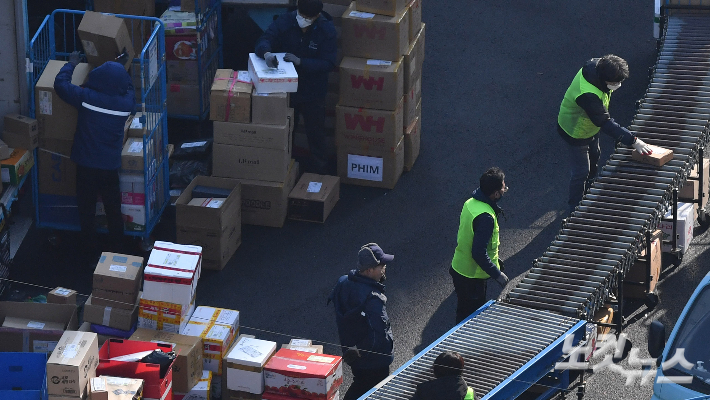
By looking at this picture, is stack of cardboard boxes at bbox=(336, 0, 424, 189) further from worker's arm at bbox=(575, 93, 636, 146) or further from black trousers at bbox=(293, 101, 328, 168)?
worker's arm at bbox=(575, 93, 636, 146)

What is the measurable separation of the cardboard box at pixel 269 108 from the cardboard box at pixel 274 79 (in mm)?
62

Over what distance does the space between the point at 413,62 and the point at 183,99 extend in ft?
9.13

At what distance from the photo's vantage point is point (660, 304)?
10.0 metres

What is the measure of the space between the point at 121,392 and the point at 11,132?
11.7 feet

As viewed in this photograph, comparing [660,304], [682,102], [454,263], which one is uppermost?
[682,102]

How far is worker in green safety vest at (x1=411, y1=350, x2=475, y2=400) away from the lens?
6.98m

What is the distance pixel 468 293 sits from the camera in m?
9.04

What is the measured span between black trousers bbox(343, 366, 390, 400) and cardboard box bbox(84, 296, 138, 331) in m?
1.92

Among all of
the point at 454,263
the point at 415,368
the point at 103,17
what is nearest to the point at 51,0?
the point at 103,17

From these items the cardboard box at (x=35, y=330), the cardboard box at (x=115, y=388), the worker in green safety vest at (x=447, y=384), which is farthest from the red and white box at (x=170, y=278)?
the worker in green safety vest at (x=447, y=384)

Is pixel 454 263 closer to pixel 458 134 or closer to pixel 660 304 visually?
pixel 660 304

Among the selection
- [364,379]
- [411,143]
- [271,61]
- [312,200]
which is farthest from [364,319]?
[411,143]

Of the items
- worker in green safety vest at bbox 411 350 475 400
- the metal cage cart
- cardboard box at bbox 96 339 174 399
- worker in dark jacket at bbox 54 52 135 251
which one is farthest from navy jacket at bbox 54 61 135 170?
worker in green safety vest at bbox 411 350 475 400

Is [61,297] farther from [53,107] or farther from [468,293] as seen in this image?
[468,293]
